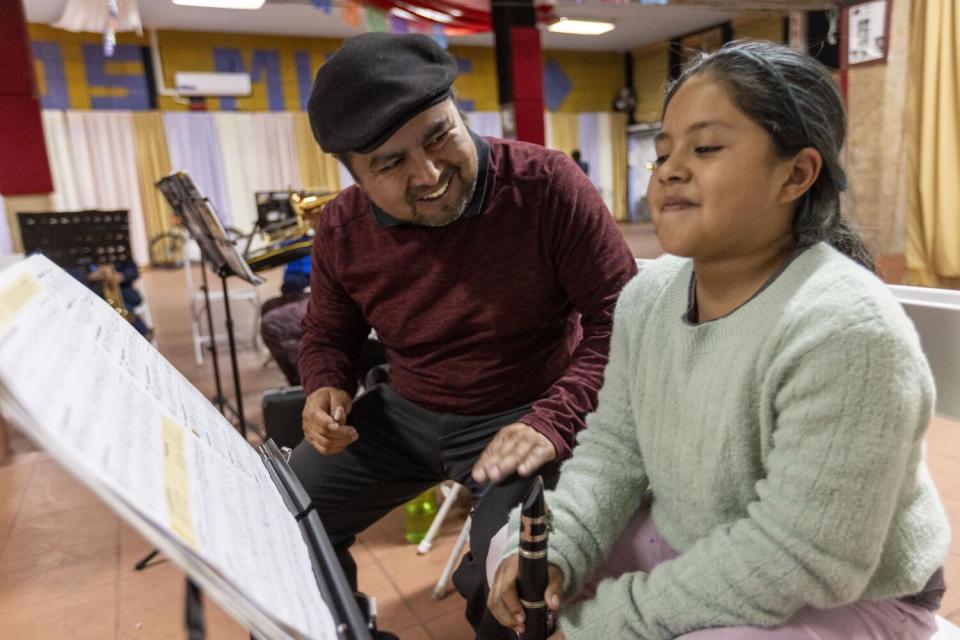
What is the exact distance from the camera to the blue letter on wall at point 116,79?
31.9 ft

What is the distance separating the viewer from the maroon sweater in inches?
51.9

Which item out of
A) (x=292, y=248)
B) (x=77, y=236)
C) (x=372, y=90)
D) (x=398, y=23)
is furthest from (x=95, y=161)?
(x=372, y=90)

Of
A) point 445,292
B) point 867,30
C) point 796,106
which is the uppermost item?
point 867,30

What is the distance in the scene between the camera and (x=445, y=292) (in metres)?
1.35

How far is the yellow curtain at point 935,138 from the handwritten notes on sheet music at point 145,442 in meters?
5.18

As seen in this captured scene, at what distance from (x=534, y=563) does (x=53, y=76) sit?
11.4m

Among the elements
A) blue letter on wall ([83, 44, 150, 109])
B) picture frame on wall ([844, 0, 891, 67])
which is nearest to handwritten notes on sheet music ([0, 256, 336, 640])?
picture frame on wall ([844, 0, 891, 67])

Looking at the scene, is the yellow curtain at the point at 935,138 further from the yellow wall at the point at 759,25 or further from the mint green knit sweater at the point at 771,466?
the yellow wall at the point at 759,25

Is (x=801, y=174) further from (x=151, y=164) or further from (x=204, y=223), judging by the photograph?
(x=151, y=164)

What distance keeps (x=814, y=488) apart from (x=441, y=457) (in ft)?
2.64

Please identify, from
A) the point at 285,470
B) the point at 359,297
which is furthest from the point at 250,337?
the point at 285,470

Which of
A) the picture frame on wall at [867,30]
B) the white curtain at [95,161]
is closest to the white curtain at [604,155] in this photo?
the white curtain at [95,161]

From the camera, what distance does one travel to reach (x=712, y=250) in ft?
2.65

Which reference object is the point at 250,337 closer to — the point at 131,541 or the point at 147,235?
the point at 131,541
